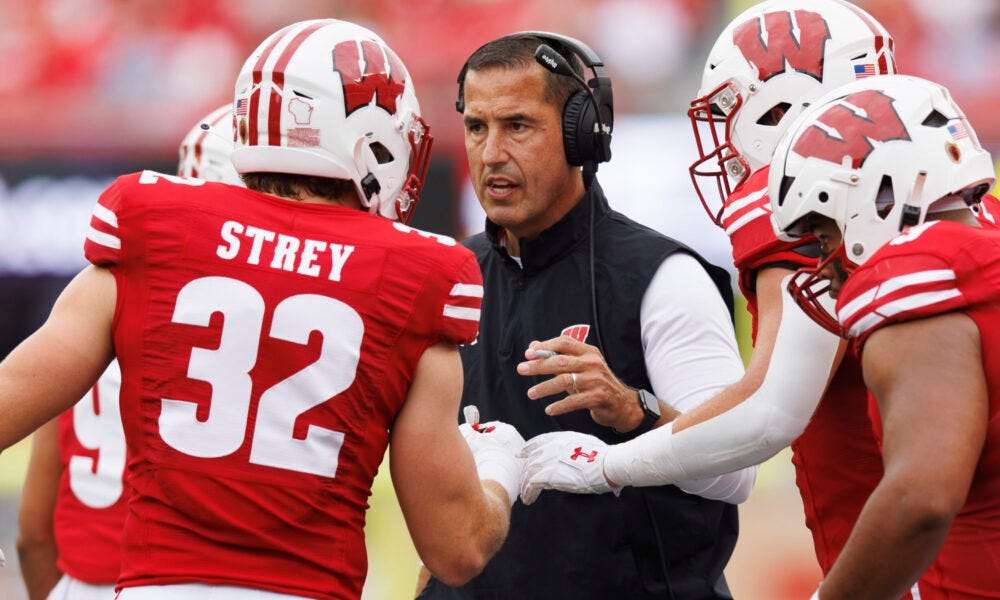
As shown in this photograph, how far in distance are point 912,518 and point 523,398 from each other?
3.95ft

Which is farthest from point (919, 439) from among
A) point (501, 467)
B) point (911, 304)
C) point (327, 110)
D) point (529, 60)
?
point (529, 60)

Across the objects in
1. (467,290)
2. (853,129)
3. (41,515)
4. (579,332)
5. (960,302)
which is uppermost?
(853,129)

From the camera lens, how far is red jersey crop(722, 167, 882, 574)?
246 cm

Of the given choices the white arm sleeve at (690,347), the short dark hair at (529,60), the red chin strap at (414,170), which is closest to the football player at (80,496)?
the short dark hair at (529,60)

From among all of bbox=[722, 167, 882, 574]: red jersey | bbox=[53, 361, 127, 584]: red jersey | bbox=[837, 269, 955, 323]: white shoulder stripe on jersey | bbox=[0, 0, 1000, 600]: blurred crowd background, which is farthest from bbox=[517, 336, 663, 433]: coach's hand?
bbox=[0, 0, 1000, 600]: blurred crowd background

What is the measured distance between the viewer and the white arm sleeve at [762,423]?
228cm

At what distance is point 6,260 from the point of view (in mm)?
8281

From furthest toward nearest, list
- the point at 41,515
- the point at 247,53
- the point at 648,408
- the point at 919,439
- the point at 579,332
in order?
the point at 247,53 → the point at 41,515 → the point at 579,332 → the point at 648,408 → the point at 919,439

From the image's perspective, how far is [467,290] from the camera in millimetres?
2227

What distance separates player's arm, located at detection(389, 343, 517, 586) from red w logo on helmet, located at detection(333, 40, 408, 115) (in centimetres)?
45

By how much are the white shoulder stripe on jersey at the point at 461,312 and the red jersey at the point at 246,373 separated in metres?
0.02

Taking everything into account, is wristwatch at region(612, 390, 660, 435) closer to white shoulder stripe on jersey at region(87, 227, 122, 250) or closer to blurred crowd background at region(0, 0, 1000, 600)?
white shoulder stripe on jersey at region(87, 227, 122, 250)

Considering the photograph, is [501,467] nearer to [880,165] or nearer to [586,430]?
[586,430]

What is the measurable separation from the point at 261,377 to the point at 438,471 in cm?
32
